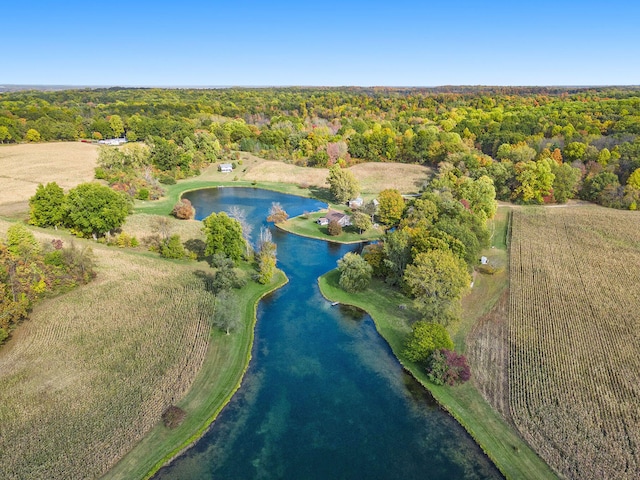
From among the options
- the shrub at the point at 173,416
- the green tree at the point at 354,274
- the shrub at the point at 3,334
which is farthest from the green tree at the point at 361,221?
the shrub at the point at 3,334

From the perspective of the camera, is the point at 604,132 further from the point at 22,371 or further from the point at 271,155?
the point at 22,371

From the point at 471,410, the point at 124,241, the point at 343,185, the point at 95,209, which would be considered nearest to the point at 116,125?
the point at 95,209

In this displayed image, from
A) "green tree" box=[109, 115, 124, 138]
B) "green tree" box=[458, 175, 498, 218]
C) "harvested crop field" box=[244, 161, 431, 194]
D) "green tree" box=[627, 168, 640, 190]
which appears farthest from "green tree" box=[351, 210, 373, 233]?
"green tree" box=[109, 115, 124, 138]

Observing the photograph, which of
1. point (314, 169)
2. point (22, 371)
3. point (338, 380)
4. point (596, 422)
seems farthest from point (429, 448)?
point (314, 169)

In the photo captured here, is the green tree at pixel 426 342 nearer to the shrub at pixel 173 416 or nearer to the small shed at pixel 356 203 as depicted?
the shrub at pixel 173 416

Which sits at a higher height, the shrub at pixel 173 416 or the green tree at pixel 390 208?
the green tree at pixel 390 208

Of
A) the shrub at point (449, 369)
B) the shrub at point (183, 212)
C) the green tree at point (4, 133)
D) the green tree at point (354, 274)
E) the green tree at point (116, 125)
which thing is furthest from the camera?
the green tree at point (116, 125)

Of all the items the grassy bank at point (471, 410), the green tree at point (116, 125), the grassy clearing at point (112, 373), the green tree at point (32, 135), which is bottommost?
the grassy bank at point (471, 410)

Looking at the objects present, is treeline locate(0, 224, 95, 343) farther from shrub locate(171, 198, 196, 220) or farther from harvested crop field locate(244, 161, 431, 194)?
harvested crop field locate(244, 161, 431, 194)
